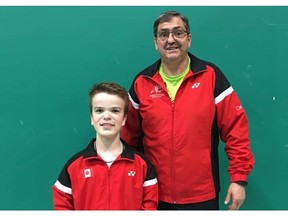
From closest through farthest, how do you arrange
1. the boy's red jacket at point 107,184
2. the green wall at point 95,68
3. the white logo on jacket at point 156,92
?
the boy's red jacket at point 107,184
the white logo on jacket at point 156,92
the green wall at point 95,68

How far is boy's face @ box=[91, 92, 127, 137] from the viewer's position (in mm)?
1405

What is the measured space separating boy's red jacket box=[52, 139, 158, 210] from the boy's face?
3.7 inches

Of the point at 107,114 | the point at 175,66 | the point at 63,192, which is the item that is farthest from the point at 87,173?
the point at 175,66

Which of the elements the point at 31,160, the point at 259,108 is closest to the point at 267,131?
the point at 259,108

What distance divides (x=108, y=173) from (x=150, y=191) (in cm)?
17

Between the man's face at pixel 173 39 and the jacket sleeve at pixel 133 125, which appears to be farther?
the jacket sleeve at pixel 133 125

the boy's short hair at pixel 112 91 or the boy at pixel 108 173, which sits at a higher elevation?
the boy's short hair at pixel 112 91

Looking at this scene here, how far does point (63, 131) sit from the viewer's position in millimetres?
1836

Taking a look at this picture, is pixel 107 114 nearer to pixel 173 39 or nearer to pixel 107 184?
pixel 107 184

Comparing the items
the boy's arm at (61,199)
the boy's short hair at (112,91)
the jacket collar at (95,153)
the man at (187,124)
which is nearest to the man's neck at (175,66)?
the man at (187,124)

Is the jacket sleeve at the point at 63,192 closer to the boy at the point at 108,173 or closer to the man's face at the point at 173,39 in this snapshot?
the boy at the point at 108,173

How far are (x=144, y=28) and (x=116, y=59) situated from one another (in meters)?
0.19

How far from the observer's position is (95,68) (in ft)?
5.92

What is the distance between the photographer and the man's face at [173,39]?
146cm
